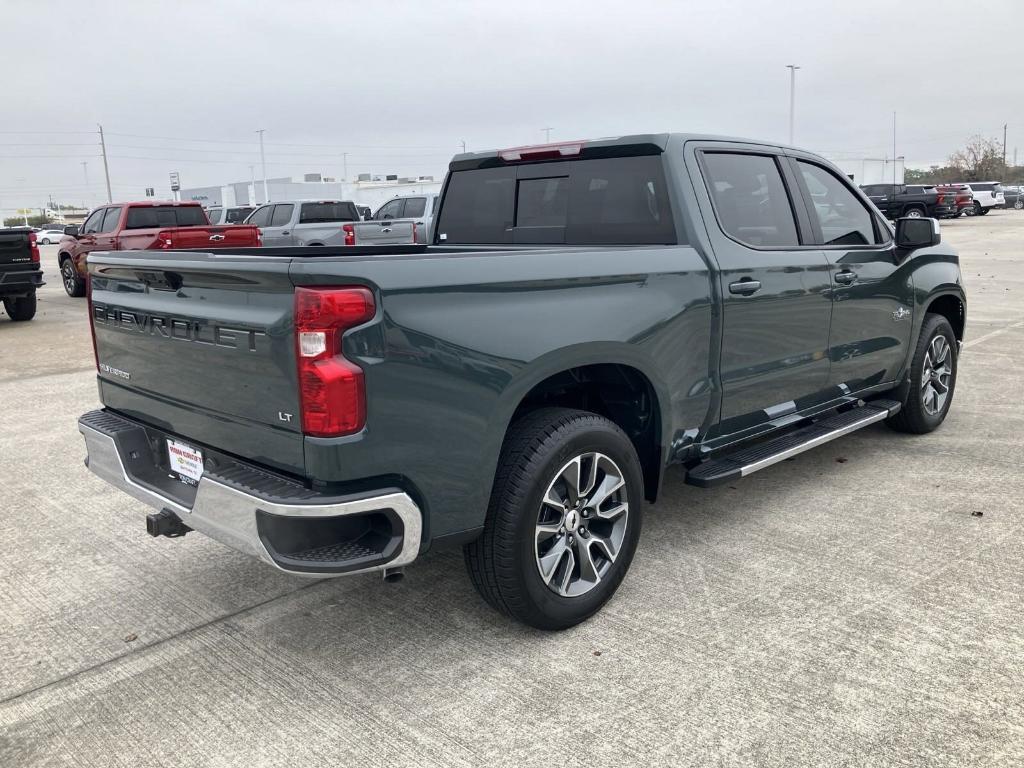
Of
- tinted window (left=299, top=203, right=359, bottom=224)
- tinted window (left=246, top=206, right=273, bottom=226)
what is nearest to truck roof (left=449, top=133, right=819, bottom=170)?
tinted window (left=299, top=203, right=359, bottom=224)

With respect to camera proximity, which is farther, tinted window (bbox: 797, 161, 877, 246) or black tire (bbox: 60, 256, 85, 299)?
black tire (bbox: 60, 256, 85, 299)

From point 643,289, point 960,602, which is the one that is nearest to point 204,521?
point 643,289

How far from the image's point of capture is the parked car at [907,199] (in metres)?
32.8

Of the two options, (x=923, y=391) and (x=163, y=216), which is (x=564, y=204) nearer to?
(x=923, y=391)

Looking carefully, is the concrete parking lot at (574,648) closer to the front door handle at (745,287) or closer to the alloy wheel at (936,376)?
the alloy wheel at (936,376)

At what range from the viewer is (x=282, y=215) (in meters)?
20.8

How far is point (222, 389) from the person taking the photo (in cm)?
297

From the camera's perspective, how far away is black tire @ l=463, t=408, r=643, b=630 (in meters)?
3.07

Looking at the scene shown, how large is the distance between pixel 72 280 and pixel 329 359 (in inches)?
674

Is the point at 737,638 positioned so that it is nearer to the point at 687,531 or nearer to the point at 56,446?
the point at 687,531

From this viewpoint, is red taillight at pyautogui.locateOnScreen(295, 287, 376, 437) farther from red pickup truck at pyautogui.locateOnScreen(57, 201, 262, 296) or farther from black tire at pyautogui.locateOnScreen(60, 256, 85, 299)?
black tire at pyautogui.locateOnScreen(60, 256, 85, 299)

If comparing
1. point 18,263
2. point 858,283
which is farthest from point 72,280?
point 858,283

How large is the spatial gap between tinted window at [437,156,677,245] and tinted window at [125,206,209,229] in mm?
13149

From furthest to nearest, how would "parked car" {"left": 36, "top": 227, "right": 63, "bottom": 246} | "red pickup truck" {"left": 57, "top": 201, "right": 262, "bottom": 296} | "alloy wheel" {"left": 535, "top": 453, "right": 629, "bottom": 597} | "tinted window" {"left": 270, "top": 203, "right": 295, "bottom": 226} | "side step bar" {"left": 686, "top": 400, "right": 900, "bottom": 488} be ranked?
1. "parked car" {"left": 36, "top": 227, "right": 63, "bottom": 246}
2. "tinted window" {"left": 270, "top": 203, "right": 295, "bottom": 226}
3. "red pickup truck" {"left": 57, "top": 201, "right": 262, "bottom": 296}
4. "side step bar" {"left": 686, "top": 400, "right": 900, "bottom": 488}
5. "alloy wheel" {"left": 535, "top": 453, "right": 629, "bottom": 597}
